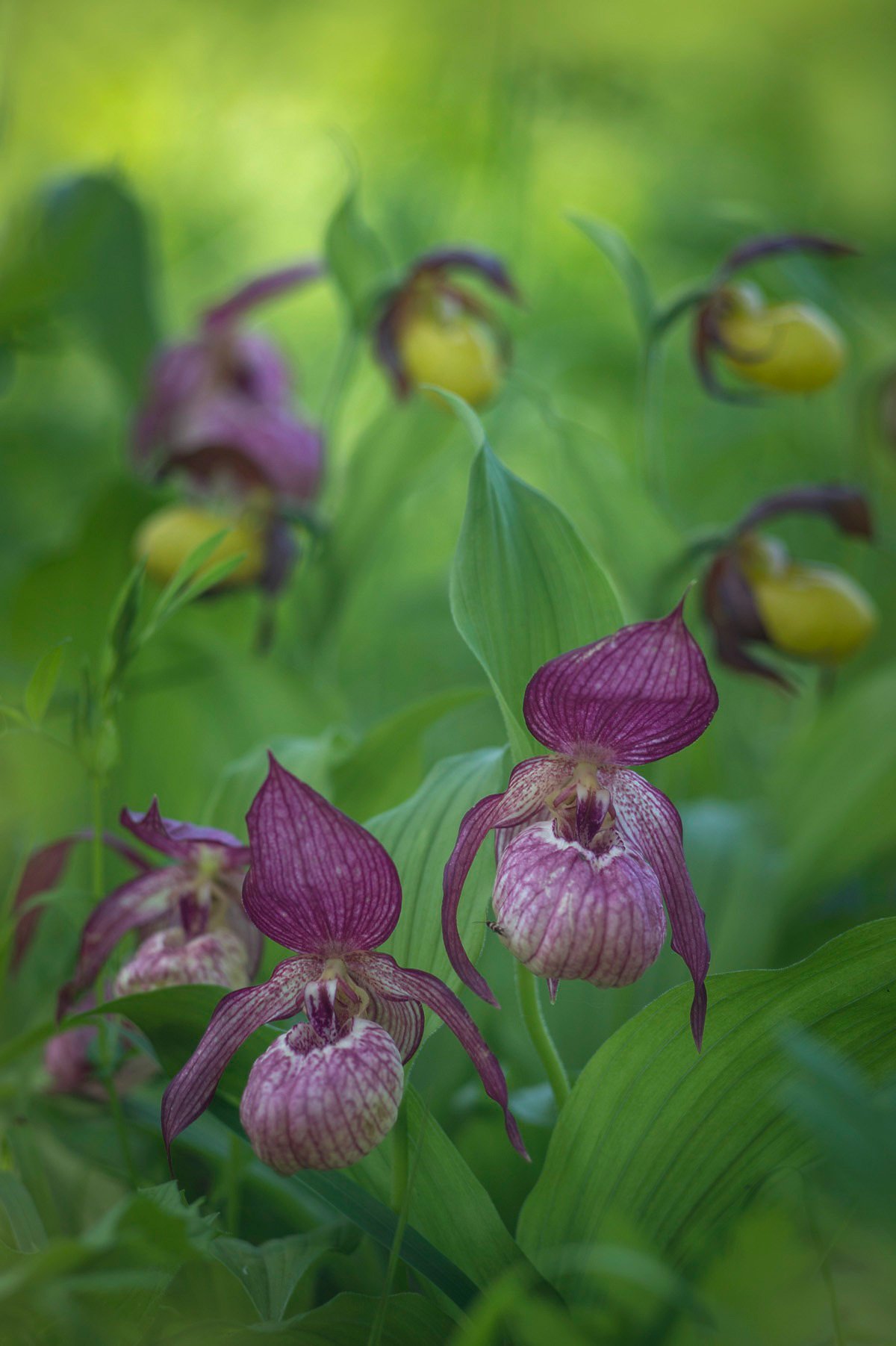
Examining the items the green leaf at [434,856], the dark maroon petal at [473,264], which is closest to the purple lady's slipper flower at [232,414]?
the dark maroon petal at [473,264]

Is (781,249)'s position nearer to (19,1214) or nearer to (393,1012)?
(393,1012)

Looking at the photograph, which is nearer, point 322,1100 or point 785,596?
point 322,1100

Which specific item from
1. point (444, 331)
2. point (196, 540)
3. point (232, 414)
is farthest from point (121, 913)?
point (232, 414)

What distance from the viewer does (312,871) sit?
515 mm

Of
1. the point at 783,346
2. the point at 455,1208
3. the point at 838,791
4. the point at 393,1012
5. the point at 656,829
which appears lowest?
the point at 838,791

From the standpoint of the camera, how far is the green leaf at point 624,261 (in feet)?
3.22

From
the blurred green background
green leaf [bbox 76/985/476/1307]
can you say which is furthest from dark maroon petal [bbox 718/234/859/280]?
green leaf [bbox 76/985/476/1307]

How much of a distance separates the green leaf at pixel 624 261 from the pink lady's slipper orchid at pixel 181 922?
70cm

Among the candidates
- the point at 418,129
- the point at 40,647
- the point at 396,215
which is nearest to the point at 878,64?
the point at 418,129

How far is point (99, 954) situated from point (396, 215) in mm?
2080

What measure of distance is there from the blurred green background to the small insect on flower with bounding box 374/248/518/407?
2.8 inches

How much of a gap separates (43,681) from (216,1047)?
239 millimetres

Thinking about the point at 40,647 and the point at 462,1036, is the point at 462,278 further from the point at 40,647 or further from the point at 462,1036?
the point at 462,1036

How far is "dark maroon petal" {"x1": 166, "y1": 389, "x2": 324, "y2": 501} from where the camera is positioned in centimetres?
120
